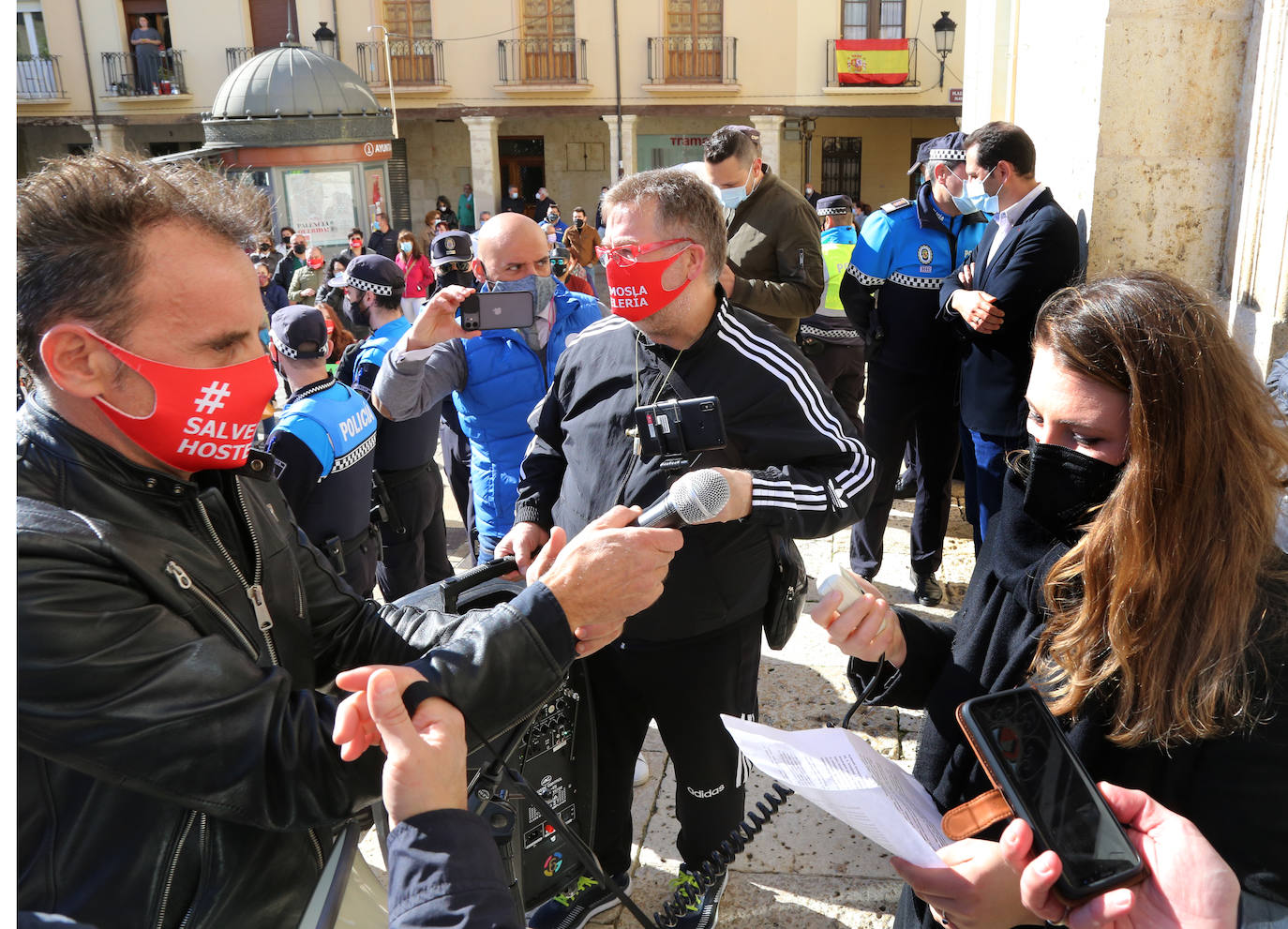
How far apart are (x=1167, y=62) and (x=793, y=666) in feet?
9.52

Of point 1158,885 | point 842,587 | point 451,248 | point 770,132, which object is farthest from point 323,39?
point 1158,885

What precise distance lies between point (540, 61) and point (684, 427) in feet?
78.0

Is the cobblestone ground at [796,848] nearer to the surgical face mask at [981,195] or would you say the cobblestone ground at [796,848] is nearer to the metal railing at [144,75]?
the surgical face mask at [981,195]

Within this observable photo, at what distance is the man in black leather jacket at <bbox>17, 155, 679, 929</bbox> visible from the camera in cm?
134

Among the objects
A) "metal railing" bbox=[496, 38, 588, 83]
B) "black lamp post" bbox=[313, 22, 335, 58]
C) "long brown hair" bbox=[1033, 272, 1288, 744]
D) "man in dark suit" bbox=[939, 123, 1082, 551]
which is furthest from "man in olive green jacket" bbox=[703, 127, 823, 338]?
"black lamp post" bbox=[313, 22, 335, 58]

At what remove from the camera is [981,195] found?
14.7 feet

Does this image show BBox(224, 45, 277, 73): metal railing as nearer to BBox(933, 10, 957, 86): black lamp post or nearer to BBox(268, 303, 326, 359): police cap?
BBox(933, 10, 957, 86): black lamp post

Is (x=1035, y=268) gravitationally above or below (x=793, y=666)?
above

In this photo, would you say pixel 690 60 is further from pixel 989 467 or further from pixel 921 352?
pixel 989 467

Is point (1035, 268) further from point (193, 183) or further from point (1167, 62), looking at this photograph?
point (193, 183)

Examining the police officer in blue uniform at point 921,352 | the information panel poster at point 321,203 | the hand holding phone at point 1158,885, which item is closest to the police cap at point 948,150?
the police officer in blue uniform at point 921,352

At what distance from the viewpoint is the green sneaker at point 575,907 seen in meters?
2.90

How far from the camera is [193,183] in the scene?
1.67 meters
